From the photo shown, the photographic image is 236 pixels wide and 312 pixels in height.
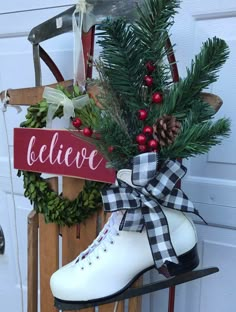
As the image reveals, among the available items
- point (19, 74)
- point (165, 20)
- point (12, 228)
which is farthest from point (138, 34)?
point (12, 228)

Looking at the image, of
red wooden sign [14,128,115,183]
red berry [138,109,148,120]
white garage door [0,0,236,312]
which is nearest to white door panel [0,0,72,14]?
white garage door [0,0,236,312]

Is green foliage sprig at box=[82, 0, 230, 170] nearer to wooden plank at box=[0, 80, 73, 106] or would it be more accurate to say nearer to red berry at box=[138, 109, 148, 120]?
red berry at box=[138, 109, 148, 120]

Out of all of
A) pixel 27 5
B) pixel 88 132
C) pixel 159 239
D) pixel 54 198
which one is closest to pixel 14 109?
pixel 27 5

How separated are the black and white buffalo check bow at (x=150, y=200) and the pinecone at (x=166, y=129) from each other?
2 cm

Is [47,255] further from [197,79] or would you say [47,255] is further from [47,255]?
[197,79]

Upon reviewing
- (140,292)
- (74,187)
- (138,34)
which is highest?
(138,34)

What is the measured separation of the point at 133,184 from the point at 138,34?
0.19 m

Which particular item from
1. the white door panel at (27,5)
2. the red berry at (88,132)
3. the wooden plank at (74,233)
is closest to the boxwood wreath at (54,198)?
the wooden plank at (74,233)

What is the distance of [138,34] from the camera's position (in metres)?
0.50

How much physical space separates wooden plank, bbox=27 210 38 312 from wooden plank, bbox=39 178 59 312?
3 cm

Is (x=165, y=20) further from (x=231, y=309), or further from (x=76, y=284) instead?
(x=231, y=309)

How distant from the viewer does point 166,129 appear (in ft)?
1.52

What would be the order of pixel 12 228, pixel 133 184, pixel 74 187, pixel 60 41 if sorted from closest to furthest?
pixel 133 184 < pixel 74 187 < pixel 60 41 < pixel 12 228

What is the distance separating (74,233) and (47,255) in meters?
0.08
